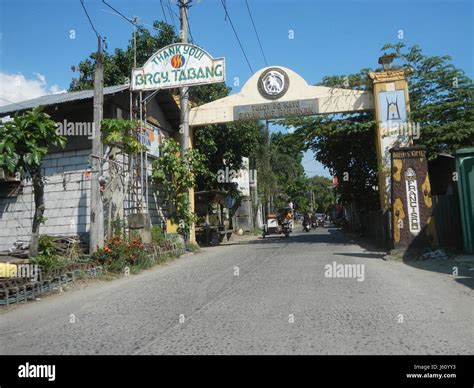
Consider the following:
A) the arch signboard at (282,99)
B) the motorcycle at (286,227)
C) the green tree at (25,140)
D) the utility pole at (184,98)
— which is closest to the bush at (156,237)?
the utility pole at (184,98)

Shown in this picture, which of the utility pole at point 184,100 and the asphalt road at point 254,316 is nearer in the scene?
the asphalt road at point 254,316

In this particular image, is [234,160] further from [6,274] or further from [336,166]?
[6,274]

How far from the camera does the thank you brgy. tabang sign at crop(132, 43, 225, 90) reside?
15750mm

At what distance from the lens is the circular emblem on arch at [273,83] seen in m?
17.6

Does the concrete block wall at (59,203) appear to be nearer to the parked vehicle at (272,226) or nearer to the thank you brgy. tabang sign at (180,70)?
the thank you brgy. tabang sign at (180,70)

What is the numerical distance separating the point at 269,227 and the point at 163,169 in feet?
50.7

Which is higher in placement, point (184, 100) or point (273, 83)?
point (273, 83)

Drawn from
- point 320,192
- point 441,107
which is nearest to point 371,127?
point 441,107

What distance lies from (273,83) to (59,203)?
9.24 meters

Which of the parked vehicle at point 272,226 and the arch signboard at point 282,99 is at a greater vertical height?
the arch signboard at point 282,99

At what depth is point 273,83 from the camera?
57.9 ft

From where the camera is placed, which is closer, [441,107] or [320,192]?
[441,107]

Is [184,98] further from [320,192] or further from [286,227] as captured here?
[320,192]

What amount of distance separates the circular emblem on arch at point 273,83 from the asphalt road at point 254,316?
959 centimetres
